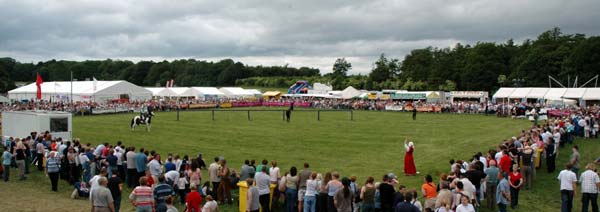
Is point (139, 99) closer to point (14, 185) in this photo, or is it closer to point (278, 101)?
point (278, 101)

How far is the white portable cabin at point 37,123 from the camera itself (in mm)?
21156

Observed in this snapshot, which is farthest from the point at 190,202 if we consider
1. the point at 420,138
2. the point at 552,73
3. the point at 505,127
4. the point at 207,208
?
the point at 552,73

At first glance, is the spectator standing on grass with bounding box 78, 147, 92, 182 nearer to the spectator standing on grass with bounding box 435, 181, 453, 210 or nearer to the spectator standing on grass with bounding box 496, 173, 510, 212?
the spectator standing on grass with bounding box 435, 181, 453, 210

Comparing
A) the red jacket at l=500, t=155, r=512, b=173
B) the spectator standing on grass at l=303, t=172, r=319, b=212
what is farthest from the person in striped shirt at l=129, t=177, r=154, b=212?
the red jacket at l=500, t=155, r=512, b=173

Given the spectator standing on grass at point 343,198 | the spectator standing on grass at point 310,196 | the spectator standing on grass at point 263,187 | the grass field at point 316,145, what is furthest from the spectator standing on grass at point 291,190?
the grass field at point 316,145

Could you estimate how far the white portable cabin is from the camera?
21156 mm

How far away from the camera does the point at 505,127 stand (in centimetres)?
3259

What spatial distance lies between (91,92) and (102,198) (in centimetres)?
4863

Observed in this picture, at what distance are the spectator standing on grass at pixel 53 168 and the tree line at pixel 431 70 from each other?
67.8 metres

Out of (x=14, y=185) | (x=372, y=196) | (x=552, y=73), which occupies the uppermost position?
(x=552, y=73)

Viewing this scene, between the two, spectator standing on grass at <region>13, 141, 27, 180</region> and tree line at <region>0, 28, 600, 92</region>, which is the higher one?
tree line at <region>0, 28, 600, 92</region>

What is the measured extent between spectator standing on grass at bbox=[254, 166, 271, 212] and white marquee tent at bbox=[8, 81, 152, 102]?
47.4m

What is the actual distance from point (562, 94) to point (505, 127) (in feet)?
75.2

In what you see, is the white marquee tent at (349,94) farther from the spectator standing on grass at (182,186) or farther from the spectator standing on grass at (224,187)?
the spectator standing on grass at (182,186)
